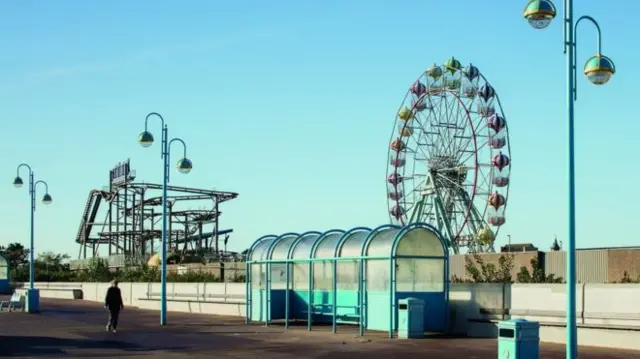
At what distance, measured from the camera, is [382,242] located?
26.0 metres

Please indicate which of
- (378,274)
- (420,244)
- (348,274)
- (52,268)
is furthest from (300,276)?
(52,268)

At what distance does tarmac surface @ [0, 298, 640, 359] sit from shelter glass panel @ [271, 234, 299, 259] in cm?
239

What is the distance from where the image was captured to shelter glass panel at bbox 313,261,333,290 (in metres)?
29.5

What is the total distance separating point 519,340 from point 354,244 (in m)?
12.8

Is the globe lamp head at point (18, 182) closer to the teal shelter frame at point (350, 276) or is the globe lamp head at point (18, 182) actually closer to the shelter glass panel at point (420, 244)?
the teal shelter frame at point (350, 276)

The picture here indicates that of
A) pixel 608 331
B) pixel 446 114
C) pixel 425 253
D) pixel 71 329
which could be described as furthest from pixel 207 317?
pixel 446 114

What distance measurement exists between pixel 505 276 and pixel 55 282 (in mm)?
48893

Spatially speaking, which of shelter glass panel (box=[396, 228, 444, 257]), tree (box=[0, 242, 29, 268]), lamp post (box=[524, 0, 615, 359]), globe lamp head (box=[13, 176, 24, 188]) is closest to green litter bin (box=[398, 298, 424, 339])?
shelter glass panel (box=[396, 228, 444, 257])

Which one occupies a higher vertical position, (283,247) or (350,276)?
(283,247)

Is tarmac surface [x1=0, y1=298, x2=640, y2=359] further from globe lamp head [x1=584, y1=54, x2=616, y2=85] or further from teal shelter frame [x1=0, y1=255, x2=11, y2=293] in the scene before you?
teal shelter frame [x1=0, y1=255, x2=11, y2=293]

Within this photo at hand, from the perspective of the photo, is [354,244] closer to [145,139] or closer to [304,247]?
[304,247]

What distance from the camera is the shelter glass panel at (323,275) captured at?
29.5 meters

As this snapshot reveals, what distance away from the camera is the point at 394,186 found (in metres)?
56.8

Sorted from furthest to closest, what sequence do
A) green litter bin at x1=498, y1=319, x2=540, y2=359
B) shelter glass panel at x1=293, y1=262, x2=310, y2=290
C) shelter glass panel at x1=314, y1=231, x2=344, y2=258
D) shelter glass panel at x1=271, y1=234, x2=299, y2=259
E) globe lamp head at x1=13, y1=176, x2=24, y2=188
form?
globe lamp head at x1=13, y1=176, x2=24, y2=188
shelter glass panel at x1=271, y1=234, x2=299, y2=259
shelter glass panel at x1=293, y1=262, x2=310, y2=290
shelter glass panel at x1=314, y1=231, x2=344, y2=258
green litter bin at x1=498, y1=319, x2=540, y2=359
